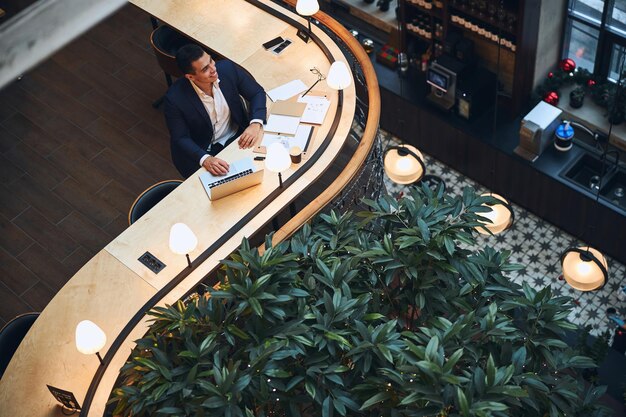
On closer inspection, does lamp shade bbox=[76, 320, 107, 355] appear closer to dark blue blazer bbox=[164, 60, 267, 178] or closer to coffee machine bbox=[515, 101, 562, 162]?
dark blue blazer bbox=[164, 60, 267, 178]

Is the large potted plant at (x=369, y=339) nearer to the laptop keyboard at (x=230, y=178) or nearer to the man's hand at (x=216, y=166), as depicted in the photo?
the laptop keyboard at (x=230, y=178)

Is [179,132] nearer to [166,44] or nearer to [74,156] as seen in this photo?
[166,44]

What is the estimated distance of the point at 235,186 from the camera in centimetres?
496

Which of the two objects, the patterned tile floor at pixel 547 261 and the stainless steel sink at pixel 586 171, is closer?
the patterned tile floor at pixel 547 261

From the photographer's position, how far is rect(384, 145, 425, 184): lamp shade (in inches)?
247

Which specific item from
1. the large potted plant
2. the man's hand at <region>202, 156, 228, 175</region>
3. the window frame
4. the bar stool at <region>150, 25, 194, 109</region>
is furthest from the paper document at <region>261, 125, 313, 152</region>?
the window frame

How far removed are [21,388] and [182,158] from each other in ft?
6.50

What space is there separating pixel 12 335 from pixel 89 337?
3.38 feet

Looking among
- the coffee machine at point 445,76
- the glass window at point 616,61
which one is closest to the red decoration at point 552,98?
the glass window at point 616,61

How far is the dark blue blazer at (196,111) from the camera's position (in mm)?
5297

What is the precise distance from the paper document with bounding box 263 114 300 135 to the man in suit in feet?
0.21

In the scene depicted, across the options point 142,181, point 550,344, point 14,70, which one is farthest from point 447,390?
point 142,181

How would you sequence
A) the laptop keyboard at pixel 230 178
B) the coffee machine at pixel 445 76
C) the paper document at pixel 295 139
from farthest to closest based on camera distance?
the coffee machine at pixel 445 76, the paper document at pixel 295 139, the laptop keyboard at pixel 230 178

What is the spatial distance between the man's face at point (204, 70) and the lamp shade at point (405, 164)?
183 centimetres
